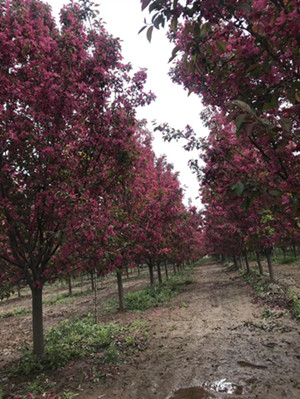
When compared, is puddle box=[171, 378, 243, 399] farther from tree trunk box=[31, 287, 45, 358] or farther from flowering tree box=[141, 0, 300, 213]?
flowering tree box=[141, 0, 300, 213]

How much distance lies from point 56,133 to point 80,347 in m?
5.60

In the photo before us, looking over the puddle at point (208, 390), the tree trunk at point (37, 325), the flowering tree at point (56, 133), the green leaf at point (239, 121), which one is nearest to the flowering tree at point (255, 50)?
the green leaf at point (239, 121)

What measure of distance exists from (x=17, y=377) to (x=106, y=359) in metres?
1.86

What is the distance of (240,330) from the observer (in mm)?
7641

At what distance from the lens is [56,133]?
5062mm

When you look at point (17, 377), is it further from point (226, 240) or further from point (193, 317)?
point (226, 240)

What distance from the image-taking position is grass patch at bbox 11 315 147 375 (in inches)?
230

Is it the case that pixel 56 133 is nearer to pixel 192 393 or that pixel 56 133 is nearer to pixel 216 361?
pixel 192 393

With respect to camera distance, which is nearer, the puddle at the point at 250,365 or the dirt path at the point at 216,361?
the dirt path at the point at 216,361

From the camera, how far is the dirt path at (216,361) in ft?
14.9

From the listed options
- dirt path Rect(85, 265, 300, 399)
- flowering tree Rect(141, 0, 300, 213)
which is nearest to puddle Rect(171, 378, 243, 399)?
dirt path Rect(85, 265, 300, 399)

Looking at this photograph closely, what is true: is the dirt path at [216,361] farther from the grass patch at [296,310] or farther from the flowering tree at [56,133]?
the flowering tree at [56,133]

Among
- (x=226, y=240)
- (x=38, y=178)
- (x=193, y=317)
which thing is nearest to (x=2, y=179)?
(x=38, y=178)

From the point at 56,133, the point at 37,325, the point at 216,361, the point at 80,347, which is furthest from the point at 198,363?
the point at 56,133
